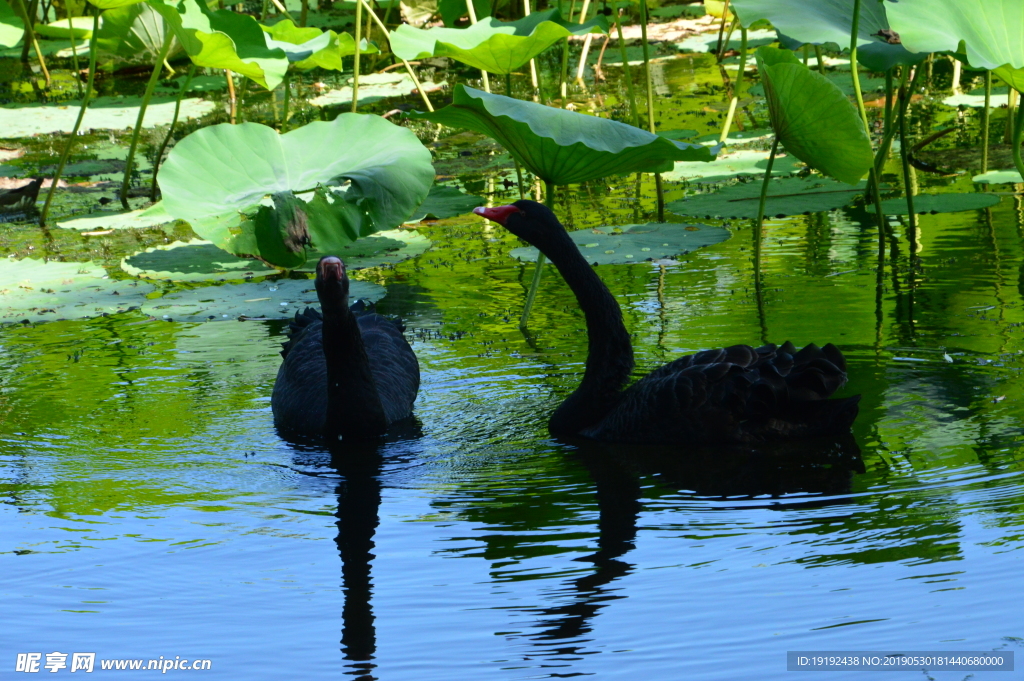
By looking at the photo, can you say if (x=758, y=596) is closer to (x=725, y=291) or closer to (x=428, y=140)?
(x=725, y=291)

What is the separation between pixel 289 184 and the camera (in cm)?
606

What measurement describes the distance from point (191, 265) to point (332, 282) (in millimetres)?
2750

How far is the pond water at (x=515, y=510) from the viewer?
2.83m

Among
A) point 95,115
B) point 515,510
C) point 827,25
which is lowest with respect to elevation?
point 515,510

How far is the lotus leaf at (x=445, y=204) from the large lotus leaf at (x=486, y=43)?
1.28 metres

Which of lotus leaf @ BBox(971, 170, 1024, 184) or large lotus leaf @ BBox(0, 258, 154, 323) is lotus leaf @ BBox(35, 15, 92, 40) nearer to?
large lotus leaf @ BBox(0, 258, 154, 323)

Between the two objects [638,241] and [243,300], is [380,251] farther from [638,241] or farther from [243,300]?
[638,241]

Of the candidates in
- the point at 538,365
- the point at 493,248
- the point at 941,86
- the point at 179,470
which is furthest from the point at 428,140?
the point at 179,470

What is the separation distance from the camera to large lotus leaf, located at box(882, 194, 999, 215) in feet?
23.5

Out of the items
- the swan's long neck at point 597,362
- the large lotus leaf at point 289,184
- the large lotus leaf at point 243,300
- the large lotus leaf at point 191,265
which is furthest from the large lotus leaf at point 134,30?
the swan's long neck at point 597,362

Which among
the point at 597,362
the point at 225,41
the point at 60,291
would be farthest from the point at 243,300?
the point at 597,362

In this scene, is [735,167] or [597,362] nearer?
[597,362]

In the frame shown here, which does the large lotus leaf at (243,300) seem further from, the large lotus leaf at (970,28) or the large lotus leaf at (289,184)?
the large lotus leaf at (970,28)

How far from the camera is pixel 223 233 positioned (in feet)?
19.1
